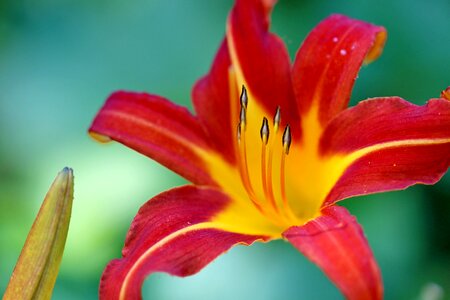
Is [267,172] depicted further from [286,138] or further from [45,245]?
[45,245]

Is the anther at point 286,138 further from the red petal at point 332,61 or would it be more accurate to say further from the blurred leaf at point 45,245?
the blurred leaf at point 45,245

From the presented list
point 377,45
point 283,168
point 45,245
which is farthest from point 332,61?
point 45,245

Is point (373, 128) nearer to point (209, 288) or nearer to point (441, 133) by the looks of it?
point (441, 133)

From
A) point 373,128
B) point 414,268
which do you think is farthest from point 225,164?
point 414,268

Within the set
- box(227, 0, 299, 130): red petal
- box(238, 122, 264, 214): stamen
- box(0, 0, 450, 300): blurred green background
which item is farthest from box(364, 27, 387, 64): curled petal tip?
box(0, 0, 450, 300): blurred green background

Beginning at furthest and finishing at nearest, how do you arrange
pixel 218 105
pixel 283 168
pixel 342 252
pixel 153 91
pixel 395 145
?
pixel 153 91, pixel 218 105, pixel 283 168, pixel 395 145, pixel 342 252
